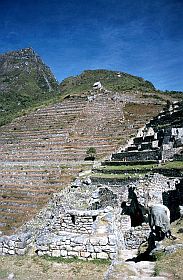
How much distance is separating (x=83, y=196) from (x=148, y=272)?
14.5m

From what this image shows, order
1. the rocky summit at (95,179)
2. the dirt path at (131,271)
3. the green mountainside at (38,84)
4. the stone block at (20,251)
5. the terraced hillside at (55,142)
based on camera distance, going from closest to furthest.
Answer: the dirt path at (131,271)
the rocky summit at (95,179)
the stone block at (20,251)
the terraced hillside at (55,142)
the green mountainside at (38,84)

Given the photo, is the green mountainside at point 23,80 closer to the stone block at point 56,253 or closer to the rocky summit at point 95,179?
the rocky summit at point 95,179

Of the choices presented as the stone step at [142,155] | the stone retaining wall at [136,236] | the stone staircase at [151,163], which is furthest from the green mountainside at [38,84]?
the stone retaining wall at [136,236]

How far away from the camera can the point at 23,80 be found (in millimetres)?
141250

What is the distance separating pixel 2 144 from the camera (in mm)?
57719

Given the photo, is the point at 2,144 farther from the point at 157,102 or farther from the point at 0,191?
the point at 157,102

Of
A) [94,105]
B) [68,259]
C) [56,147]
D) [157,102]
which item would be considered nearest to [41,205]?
[56,147]

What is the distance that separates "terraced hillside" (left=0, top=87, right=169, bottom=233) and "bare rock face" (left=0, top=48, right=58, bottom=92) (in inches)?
2572

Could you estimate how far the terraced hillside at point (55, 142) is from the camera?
34.3m

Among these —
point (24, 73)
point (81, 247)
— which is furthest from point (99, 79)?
point (81, 247)

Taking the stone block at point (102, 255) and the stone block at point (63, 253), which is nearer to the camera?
the stone block at point (102, 255)

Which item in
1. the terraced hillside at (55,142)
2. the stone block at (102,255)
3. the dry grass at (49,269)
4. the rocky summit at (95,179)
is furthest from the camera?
the terraced hillside at (55,142)

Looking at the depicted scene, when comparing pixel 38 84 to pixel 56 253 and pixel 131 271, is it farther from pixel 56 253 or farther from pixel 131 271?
pixel 131 271

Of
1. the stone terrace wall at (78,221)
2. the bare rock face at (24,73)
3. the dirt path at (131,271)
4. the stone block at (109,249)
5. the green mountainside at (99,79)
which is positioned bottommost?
the dirt path at (131,271)
